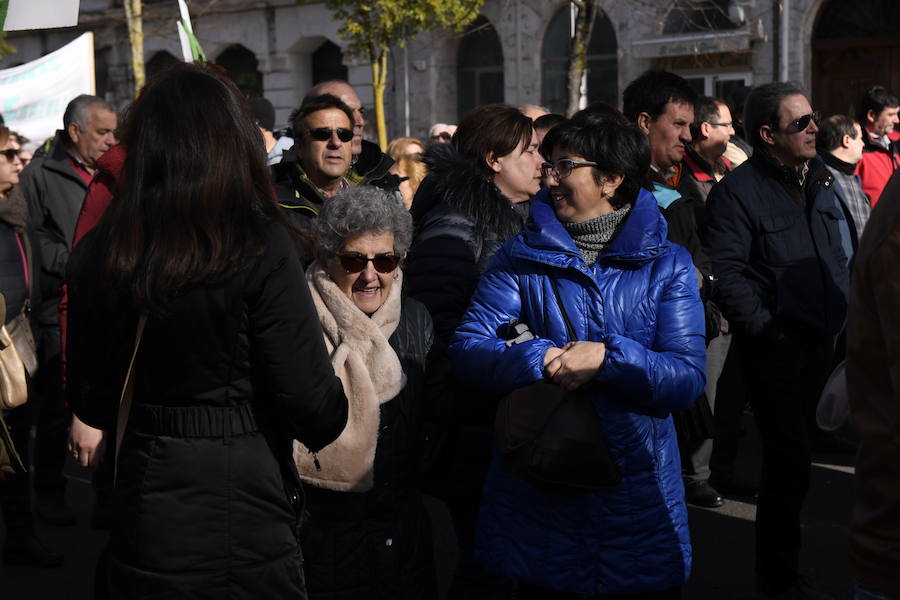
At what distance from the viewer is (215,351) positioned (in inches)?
103

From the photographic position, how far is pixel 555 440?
311 centimetres

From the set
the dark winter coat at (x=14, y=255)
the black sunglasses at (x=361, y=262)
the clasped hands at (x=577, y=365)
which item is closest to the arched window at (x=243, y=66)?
the dark winter coat at (x=14, y=255)

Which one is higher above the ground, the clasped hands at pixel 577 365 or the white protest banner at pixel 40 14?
the white protest banner at pixel 40 14

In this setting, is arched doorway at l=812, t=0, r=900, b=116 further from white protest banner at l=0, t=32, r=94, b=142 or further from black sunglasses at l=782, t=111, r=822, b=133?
black sunglasses at l=782, t=111, r=822, b=133

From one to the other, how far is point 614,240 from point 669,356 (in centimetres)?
38

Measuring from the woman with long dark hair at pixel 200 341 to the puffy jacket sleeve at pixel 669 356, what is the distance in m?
0.85

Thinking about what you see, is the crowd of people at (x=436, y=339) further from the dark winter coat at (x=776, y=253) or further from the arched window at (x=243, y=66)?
the arched window at (x=243, y=66)

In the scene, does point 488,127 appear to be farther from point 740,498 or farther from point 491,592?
point 740,498

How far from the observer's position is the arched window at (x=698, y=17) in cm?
1759

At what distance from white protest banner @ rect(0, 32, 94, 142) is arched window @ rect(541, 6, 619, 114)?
9.56 meters

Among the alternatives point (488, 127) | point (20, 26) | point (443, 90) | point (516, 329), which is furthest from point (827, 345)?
point (443, 90)

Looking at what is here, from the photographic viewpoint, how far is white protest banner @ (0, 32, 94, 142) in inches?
436

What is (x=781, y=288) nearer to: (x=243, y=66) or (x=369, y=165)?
(x=369, y=165)

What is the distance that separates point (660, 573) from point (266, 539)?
3.90ft
